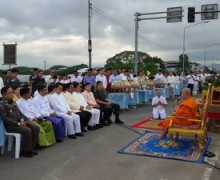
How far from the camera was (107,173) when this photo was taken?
5418 millimetres

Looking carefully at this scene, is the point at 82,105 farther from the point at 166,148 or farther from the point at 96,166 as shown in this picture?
the point at 96,166

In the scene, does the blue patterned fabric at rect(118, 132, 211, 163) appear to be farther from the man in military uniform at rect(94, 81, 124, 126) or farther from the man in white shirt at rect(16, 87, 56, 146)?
the man in military uniform at rect(94, 81, 124, 126)

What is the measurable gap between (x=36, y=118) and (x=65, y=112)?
116 cm

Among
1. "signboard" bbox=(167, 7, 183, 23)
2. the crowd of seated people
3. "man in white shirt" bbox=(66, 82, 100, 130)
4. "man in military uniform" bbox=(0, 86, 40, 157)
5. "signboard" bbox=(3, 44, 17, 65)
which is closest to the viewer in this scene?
"man in military uniform" bbox=(0, 86, 40, 157)

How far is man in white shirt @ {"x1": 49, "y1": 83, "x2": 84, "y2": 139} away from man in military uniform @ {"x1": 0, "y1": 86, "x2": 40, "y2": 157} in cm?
143

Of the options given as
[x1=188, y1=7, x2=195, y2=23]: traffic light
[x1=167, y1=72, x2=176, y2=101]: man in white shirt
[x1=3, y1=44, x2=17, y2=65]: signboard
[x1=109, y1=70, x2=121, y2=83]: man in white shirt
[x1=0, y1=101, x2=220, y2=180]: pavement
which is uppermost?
[x1=188, y1=7, x2=195, y2=23]: traffic light

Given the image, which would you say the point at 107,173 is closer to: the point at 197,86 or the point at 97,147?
the point at 97,147

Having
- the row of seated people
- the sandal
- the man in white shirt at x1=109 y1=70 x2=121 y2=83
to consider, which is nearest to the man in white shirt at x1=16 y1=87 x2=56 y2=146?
the row of seated people

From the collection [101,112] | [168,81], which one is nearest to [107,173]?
[101,112]

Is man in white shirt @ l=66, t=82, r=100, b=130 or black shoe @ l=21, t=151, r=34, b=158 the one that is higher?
man in white shirt @ l=66, t=82, r=100, b=130

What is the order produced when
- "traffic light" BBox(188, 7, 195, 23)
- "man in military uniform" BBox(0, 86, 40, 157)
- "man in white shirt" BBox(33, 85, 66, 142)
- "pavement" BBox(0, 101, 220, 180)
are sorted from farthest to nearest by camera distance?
"traffic light" BBox(188, 7, 195, 23) → "man in white shirt" BBox(33, 85, 66, 142) → "man in military uniform" BBox(0, 86, 40, 157) → "pavement" BBox(0, 101, 220, 180)

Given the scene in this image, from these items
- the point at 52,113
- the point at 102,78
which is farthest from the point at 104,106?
the point at 102,78

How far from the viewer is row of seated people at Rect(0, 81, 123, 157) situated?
255 inches

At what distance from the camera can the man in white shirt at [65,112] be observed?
8.03 meters
